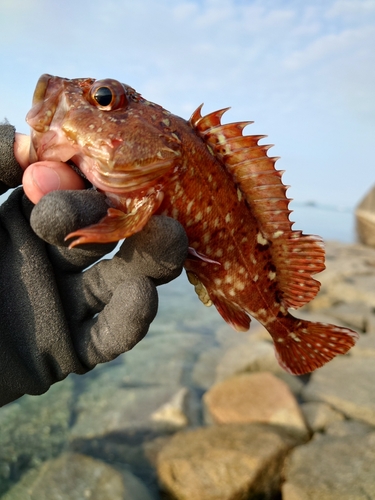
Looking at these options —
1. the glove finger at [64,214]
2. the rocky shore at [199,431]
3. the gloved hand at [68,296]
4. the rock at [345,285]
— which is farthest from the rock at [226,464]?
the rock at [345,285]

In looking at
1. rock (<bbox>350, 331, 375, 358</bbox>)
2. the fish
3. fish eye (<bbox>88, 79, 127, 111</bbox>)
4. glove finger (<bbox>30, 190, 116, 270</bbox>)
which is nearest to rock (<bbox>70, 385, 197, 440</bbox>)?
rock (<bbox>350, 331, 375, 358</bbox>)

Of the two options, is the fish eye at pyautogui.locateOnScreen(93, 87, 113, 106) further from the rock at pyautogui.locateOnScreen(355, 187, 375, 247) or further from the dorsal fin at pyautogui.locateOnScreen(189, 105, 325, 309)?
the rock at pyautogui.locateOnScreen(355, 187, 375, 247)

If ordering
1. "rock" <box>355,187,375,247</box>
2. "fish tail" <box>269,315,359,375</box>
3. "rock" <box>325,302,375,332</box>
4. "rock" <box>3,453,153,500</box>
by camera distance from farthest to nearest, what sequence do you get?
"rock" <box>355,187,375,247</box>, "rock" <box>325,302,375,332</box>, "rock" <box>3,453,153,500</box>, "fish tail" <box>269,315,359,375</box>

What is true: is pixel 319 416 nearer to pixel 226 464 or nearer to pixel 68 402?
pixel 226 464

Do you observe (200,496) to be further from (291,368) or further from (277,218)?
(277,218)

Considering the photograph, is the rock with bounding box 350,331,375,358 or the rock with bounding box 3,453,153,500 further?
the rock with bounding box 350,331,375,358

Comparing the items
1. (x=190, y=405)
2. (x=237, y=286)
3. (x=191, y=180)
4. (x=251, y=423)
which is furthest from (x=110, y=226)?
(x=190, y=405)
